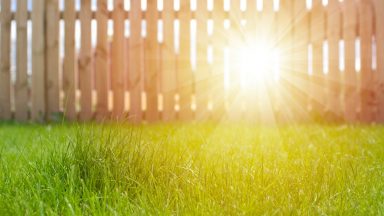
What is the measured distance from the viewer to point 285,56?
6.47 metres

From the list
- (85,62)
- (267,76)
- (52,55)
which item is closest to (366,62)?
(267,76)

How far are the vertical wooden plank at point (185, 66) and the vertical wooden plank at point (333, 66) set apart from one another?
171cm

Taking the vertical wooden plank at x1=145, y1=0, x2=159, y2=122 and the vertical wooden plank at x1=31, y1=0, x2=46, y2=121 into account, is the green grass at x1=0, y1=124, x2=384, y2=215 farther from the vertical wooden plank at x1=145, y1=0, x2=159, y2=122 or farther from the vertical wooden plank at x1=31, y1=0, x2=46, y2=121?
the vertical wooden plank at x1=31, y1=0, x2=46, y2=121

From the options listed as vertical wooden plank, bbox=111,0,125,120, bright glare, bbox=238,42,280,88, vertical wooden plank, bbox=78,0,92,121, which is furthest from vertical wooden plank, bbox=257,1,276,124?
vertical wooden plank, bbox=78,0,92,121

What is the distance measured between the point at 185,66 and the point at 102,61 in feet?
3.35

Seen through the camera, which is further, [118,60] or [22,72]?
Result: [22,72]

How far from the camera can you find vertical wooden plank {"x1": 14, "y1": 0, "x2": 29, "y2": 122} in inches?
263

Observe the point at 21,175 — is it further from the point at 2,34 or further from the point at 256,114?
the point at 2,34

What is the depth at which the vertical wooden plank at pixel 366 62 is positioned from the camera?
6.48 m

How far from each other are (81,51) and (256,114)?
2281 mm

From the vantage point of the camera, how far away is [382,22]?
6.52 m

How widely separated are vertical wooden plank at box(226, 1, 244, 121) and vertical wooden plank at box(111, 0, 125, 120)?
1.32 meters

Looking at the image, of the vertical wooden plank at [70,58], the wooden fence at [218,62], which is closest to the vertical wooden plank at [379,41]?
the wooden fence at [218,62]

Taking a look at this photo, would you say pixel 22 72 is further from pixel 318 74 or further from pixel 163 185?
pixel 163 185
